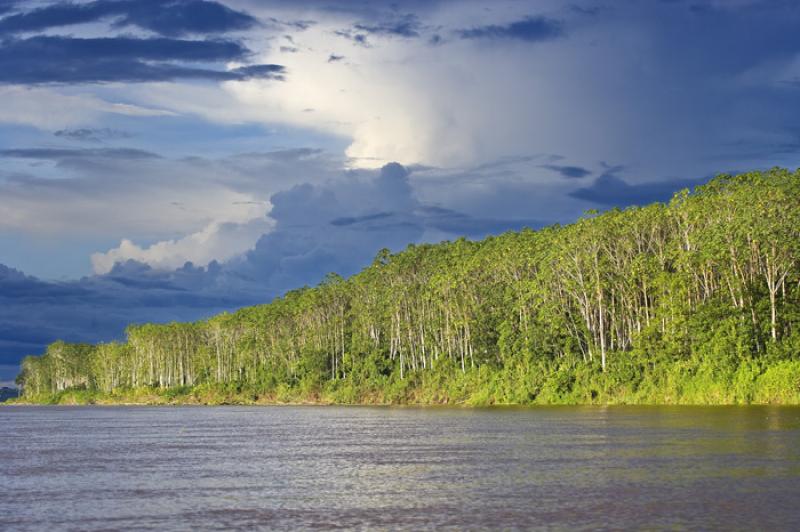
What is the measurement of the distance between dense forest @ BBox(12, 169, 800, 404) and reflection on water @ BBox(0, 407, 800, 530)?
23747 mm

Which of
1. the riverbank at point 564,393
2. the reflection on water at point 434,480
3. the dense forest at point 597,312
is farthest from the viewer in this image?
the dense forest at point 597,312

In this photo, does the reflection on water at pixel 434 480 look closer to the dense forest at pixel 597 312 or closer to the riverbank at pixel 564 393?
the riverbank at pixel 564 393

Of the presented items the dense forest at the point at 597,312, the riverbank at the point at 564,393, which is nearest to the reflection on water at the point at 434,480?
the riverbank at the point at 564,393

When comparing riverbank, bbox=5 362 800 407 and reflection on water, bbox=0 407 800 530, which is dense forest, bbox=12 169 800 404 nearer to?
riverbank, bbox=5 362 800 407

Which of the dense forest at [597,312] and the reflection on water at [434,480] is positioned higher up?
the dense forest at [597,312]

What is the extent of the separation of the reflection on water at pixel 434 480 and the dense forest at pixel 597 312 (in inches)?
935

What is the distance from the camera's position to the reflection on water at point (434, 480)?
24406mm

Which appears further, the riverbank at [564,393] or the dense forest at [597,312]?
the dense forest at [597,312]

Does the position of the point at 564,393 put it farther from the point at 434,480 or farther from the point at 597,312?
the point at 434,480

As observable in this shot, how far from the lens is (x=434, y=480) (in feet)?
107

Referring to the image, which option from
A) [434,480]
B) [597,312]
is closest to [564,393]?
[597,312]

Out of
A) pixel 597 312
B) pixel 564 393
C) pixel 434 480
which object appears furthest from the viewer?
pixel 597 312

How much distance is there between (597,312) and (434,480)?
72684 millimetres

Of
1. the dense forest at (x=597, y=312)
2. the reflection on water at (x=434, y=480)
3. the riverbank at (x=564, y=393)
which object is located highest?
the dense forest at (x=597, y=312)
